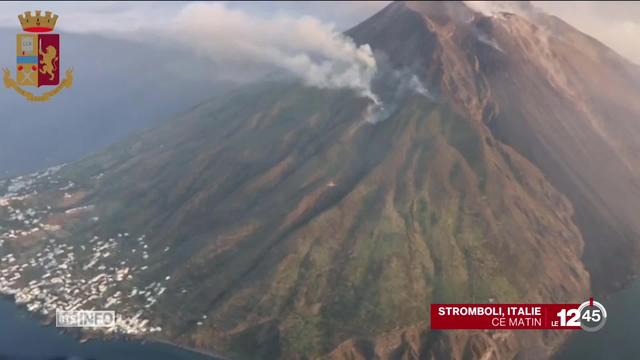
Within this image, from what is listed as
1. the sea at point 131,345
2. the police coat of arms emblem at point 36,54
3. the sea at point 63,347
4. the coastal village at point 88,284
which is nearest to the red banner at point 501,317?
the sea at point 131,345

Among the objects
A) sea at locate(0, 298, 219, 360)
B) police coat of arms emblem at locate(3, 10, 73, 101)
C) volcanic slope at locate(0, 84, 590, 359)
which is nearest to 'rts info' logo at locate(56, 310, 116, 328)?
sea at locate(0, 298, 219, 360)

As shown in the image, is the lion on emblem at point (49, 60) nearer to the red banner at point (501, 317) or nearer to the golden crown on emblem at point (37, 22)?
the golden crown on emblem at point (37, 22)

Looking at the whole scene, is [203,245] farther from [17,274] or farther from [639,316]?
[639,316]

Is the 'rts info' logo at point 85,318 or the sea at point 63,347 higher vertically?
the 'rts info' logo at point 85,318

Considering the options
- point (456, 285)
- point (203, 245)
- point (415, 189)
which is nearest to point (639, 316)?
point (456, 285)

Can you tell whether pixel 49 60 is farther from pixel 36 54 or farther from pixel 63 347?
pixel 63 347

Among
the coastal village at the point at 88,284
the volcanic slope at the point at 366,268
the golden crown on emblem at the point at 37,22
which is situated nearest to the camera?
the golden crown on emblem at the point at 37,22
